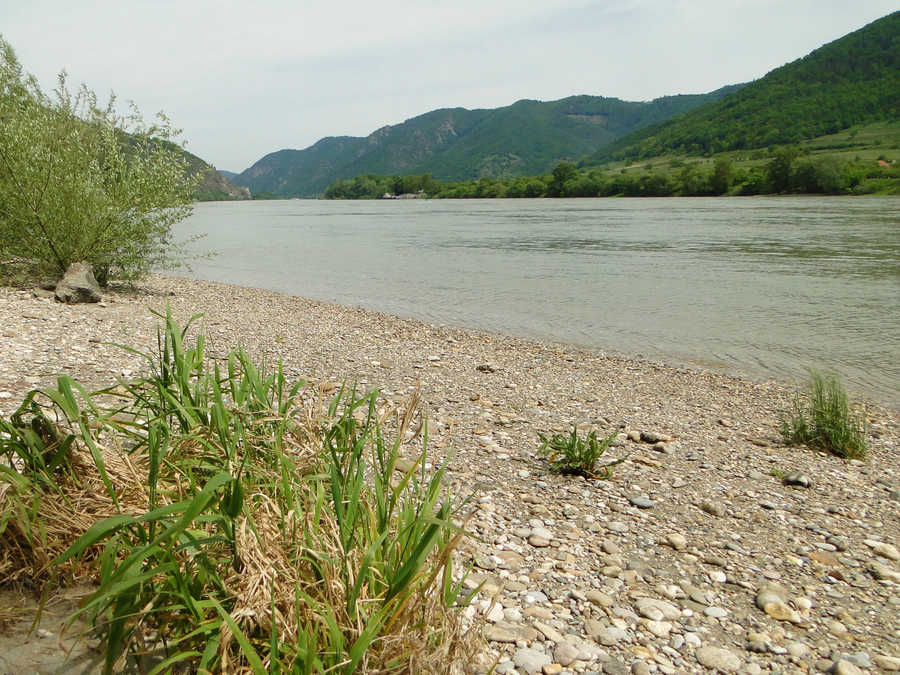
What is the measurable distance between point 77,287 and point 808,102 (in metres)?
194

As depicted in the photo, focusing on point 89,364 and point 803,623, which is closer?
point 803,623

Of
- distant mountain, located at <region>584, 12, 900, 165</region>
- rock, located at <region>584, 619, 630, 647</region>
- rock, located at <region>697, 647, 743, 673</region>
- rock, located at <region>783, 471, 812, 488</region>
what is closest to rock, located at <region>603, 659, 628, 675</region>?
rock, located at <region>584, 619, 630, 647</region>

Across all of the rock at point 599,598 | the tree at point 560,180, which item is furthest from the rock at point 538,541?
the tree at point 560,180

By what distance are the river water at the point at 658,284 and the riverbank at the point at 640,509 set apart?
4442 millimetres

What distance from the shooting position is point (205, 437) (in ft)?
11.1

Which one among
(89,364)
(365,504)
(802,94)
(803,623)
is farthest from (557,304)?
(802,94)

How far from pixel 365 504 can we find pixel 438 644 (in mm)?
779

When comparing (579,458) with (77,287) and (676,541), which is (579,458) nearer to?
(676,541)

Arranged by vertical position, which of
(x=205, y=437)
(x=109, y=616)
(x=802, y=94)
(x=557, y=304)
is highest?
(x=802, y=94)

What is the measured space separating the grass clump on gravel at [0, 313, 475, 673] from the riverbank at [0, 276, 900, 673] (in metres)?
0.87

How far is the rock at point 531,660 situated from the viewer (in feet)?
11.0

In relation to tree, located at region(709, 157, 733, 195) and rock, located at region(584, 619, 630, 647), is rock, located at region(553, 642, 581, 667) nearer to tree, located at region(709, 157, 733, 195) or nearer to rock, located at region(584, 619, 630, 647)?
rock, located at region(584, 619, 630, 647)

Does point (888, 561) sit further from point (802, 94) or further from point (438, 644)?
point (802, 94)

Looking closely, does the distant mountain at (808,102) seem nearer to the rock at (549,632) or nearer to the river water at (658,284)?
the river water at (658,284)
